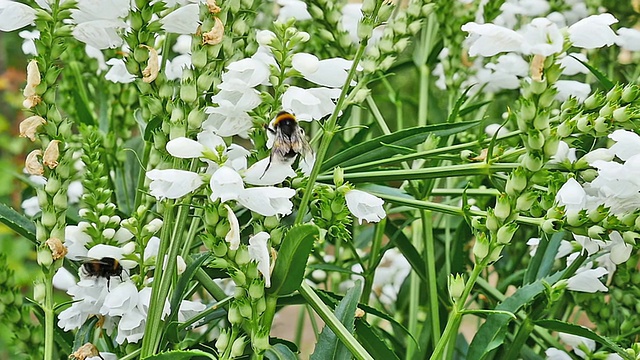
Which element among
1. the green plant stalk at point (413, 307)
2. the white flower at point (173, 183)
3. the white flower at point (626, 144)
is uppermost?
the white flower at point (173, 183)

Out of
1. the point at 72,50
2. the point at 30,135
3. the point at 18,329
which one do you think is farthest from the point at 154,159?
the point at 72,50

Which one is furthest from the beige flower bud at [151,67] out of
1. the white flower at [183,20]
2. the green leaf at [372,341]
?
the green leaf at [372,341]

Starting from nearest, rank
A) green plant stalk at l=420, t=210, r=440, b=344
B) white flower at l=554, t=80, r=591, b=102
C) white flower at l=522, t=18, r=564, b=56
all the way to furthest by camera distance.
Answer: white flower at l=522, t=18, r=564, b=56, green plant stalk at l=420, t=210, r=440, b=344, white flower at l=554, t=80, r=591, b=102

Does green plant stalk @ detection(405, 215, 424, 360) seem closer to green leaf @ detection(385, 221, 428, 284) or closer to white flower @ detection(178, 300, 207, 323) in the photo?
green leaf @ detection(385, 221, 428, 284)

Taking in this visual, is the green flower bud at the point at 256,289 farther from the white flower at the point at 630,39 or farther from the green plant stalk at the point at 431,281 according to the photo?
the white flower at the point at 630,39

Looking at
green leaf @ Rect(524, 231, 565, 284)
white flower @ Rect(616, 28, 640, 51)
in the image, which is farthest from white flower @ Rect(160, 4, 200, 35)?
white flower @ Rect(616, 28, 640, 51)

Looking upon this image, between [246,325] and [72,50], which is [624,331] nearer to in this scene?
[246,325]
